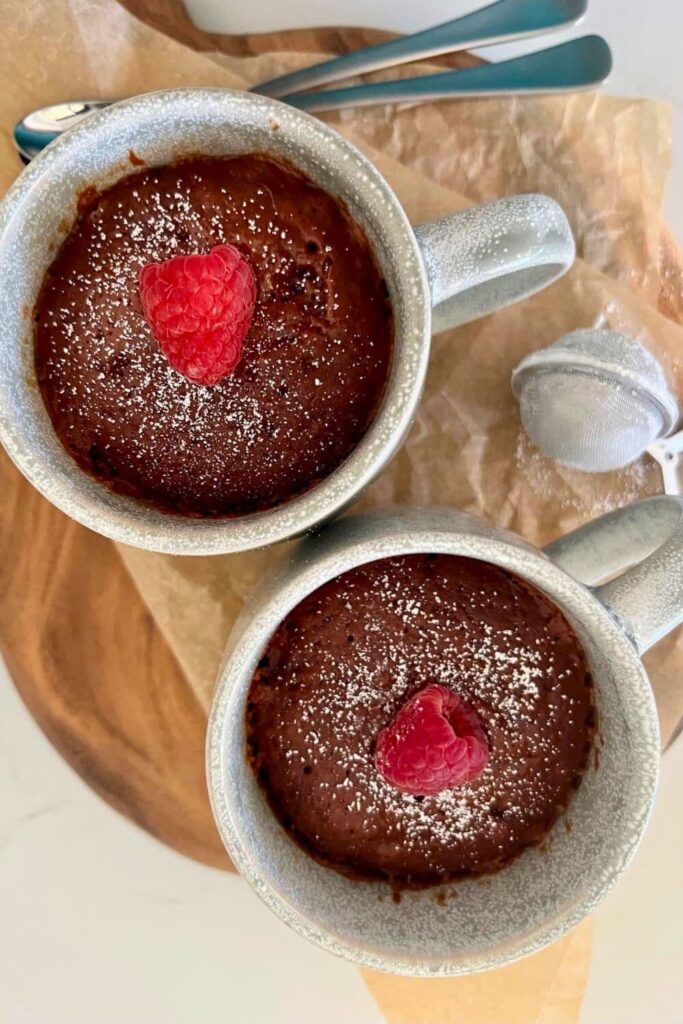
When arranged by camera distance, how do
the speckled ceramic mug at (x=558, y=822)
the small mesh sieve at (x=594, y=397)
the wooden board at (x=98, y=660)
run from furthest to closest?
the wooden board at (x=98, y=660) < the small mesh sieve at (x=594, y=397) < the speckled ceramic mug at (x=558, y=822)

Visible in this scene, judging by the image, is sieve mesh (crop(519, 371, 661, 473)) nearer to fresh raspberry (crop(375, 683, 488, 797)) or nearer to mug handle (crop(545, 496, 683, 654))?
mug handle (crop(545, 496, 683, 654))

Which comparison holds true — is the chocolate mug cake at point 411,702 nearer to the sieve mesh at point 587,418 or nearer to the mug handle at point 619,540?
the mug handle at point 619,540

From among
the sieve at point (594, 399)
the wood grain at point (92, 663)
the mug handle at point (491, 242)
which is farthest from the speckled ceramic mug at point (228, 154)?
the wood grain at point (92, 663)

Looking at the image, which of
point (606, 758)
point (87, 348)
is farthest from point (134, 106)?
point (606, 758)

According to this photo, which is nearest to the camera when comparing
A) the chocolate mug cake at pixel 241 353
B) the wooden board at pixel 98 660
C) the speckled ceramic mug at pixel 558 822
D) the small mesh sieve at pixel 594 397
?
the speckled ceramic mug at pixel 558 822

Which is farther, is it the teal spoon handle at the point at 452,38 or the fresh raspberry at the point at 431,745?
the teal spoon handle at the point at 452,38

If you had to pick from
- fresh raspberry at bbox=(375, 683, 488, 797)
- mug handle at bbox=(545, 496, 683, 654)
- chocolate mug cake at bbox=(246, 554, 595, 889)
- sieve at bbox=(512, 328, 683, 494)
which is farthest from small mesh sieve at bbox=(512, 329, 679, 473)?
fresh raspberry at bbox=(375, 683, 488, 797)

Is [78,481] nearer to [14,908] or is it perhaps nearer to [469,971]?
[469,971]
